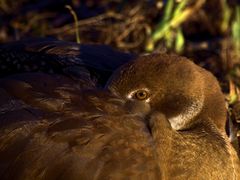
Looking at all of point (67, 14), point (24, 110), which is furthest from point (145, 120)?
point (67, 14)

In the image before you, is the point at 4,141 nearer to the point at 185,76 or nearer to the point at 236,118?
the point at 185,76

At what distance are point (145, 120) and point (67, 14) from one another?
3.23m

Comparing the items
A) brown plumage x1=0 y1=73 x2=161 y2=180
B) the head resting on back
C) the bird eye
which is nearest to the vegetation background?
the head resting on back

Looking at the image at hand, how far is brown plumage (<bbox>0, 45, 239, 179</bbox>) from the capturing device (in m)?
2.66

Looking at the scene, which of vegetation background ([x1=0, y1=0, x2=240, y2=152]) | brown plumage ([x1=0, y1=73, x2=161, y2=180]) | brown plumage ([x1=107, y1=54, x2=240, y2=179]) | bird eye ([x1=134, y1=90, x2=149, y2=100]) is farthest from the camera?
vegetation background ([x1=0, y1=0, x2=240, y2=152])

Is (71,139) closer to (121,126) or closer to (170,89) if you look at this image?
(121,126)

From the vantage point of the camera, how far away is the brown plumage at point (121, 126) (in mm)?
2664

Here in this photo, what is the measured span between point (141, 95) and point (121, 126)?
325 millimetres

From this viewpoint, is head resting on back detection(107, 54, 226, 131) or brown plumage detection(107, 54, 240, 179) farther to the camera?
head resting on back detection(107, 54, 226, 131)

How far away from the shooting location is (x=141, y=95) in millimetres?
3045

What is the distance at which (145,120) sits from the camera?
2879 millimetres

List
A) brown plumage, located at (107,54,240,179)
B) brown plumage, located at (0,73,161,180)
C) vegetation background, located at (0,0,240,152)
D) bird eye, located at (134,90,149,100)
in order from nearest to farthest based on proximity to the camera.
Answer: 1. brown plumage, located at (0,73,161,180)
2. brown plumage, located at (107,54,240,179)
3. bird eye, located at (134,90,149,100)
4. vegetation background, located at (0,0,240,152)

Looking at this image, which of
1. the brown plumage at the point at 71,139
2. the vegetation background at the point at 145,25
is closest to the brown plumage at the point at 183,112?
the brown plumage at the point at 71,139

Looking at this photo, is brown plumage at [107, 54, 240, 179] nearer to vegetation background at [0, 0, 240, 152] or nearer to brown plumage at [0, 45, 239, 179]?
brown plumage at [0, 45, 239, 179]
